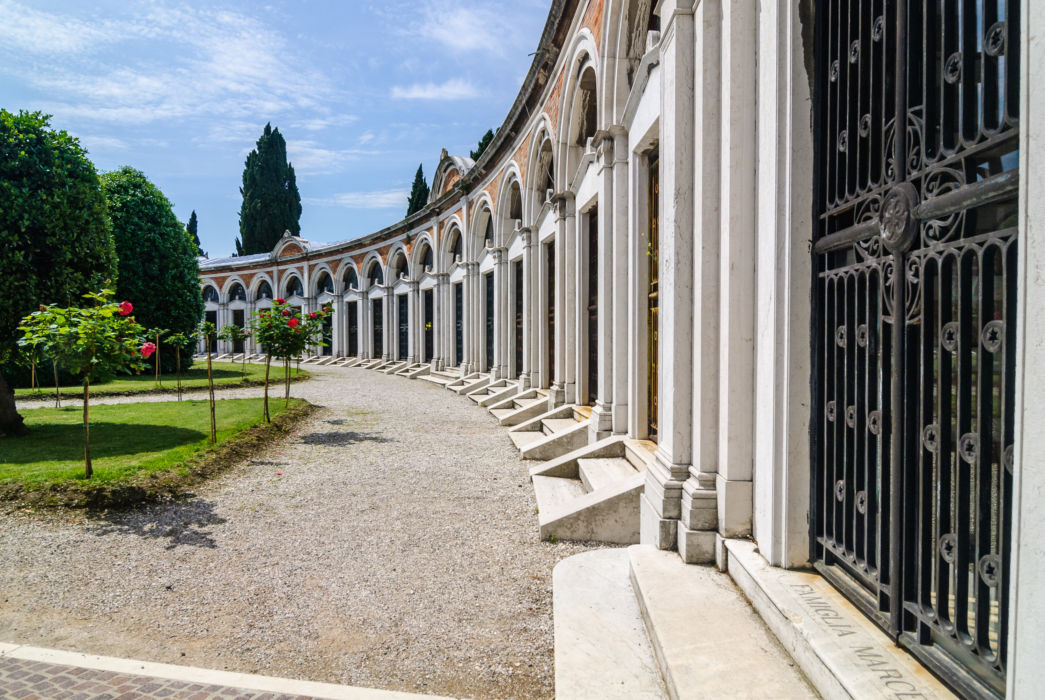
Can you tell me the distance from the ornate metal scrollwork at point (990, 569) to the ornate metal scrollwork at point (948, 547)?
0.17 meters

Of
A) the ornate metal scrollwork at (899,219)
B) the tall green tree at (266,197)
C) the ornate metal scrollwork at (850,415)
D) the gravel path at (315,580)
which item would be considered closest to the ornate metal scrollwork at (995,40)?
the ornate metal scrollwork at (899,219)

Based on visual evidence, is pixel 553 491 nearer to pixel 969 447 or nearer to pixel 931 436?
pixel 931 436

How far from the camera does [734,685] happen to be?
248 centimetres

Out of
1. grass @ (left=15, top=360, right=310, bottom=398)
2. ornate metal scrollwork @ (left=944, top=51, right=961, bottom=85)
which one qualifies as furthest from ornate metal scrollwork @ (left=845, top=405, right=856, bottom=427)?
grass @ (left=15, top=360, right=310, bottom=398)

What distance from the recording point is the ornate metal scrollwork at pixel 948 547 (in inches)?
85.4

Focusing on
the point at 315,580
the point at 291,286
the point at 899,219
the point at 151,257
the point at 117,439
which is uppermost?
the point at 291,286

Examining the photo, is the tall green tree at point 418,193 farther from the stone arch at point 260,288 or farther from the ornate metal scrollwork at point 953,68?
the ornate metal scrollwork at point 953,68

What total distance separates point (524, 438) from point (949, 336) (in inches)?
320

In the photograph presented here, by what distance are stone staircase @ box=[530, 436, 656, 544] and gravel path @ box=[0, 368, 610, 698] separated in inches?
7.3

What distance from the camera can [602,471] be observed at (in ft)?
21.4

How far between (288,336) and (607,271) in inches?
285

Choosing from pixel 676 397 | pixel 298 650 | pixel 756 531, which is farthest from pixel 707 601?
pixel 298 650

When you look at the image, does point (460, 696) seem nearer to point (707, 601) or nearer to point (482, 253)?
point (707, 601)

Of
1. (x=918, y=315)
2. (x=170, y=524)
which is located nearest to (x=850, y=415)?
(x=918, y=315)
